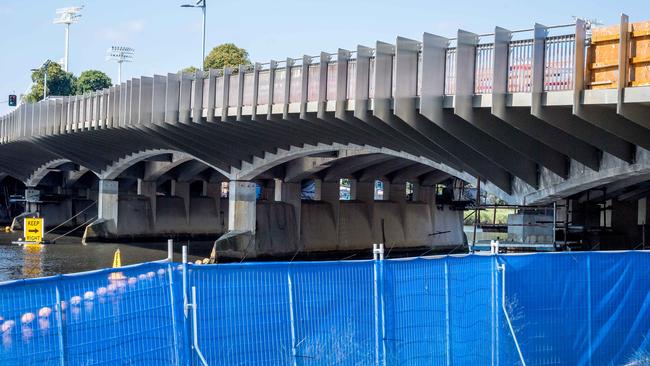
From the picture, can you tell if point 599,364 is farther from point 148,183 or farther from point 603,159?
point 148,183

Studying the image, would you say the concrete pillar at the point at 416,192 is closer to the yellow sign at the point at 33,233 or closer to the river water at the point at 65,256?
the river water at the point at 65,256

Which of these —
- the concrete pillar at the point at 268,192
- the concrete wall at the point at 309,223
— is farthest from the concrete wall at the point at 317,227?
the concrete pillar at the point at 268,192

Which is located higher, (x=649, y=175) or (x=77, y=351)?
(x=649, y=175)

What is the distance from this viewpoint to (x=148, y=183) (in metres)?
69.5

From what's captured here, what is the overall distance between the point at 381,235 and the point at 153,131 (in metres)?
19.0

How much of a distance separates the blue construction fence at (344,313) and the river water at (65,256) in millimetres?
32113

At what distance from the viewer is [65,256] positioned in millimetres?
54906

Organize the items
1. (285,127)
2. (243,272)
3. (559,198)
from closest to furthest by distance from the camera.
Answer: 1. (243,272)
2. (559,198)
3. (285,127)

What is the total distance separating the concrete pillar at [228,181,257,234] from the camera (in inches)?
2080

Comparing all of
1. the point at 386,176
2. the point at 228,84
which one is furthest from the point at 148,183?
the point at 228,84

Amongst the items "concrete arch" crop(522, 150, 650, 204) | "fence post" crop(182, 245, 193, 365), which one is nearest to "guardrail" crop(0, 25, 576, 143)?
"concrete arch" crop(522, 150, 650, 204)

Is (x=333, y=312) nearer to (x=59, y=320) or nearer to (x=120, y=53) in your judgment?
(x=59, y=320)

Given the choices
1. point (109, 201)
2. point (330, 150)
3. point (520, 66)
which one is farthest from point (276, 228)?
point (520, 66)

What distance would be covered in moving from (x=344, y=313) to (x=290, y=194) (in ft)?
145
